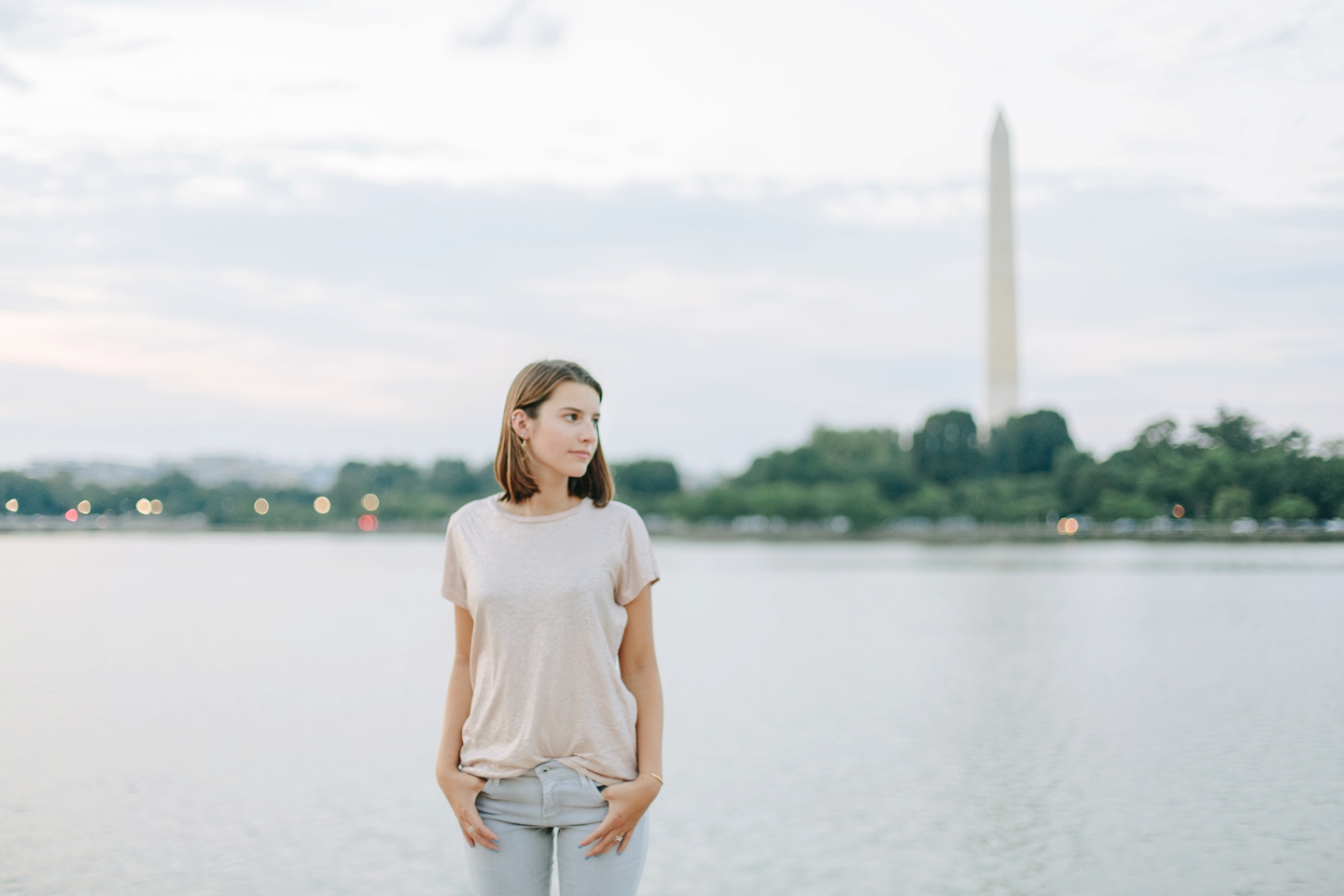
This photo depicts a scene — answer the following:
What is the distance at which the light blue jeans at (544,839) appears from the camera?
2.66 meters

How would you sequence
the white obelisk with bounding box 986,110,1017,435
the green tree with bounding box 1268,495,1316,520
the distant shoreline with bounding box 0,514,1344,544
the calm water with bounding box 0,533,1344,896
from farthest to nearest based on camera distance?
the white obelisk with bounding box 986,110,1017,435 → the distant shoreline with bounding box 0,514,1344,544 → the green tree with bounding box 1268,495,1316,520 → the calm water with bounding box 0,533,1344,896

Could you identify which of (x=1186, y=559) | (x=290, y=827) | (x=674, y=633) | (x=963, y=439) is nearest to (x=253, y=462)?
(x=963, y=439)

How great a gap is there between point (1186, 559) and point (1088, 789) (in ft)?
146

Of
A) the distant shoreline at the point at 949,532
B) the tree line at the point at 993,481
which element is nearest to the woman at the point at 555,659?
the tree line at the point at 993,481

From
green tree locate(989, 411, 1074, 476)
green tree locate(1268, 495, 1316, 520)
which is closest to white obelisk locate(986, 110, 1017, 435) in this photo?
green tree locate(989, 411, 1074, 476)

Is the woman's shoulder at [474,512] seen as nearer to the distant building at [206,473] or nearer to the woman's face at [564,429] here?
the woman's face at [564,429]

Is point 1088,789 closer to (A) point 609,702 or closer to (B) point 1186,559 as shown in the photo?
(A) point 609,702

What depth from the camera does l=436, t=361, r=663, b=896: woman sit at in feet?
8.59

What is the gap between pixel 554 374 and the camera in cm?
270

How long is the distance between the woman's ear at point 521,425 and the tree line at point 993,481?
210 ft

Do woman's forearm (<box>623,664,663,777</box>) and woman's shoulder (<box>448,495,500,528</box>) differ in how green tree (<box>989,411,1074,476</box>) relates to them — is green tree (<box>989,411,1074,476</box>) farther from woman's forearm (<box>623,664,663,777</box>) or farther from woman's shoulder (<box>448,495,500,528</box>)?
woman's shoulder (<box>448,495,500,528</box>)

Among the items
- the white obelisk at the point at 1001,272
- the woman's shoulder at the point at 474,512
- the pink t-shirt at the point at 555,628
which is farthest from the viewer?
the white obelisk at the point at 1001,272

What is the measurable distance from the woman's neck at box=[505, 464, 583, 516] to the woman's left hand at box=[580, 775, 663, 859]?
58 centimetres

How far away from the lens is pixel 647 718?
107 inches
